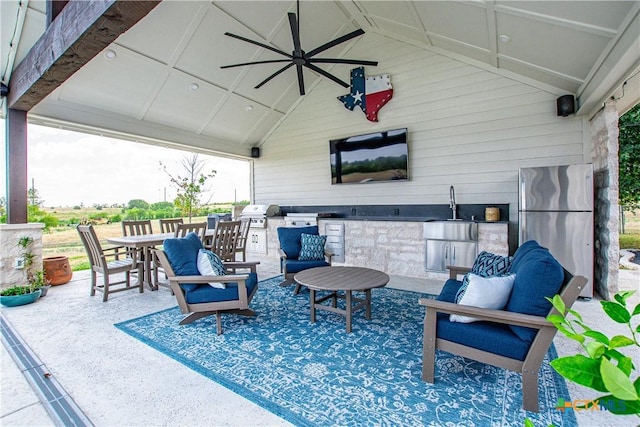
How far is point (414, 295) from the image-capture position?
406 cm

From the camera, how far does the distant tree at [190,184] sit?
729 cm

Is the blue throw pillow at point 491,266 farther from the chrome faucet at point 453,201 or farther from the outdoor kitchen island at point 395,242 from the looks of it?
the chrome faucet at point 453,201

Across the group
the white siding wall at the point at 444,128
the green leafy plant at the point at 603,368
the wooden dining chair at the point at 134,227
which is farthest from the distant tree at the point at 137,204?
the green leafy plant at the point at 603,368

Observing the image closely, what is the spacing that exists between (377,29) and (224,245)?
15.1ft

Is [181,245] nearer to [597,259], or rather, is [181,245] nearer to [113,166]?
[113,166]

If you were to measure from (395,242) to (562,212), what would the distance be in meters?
2.25

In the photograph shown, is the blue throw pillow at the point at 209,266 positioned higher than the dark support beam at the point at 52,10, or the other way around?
the dark support beam at the point at 52,10

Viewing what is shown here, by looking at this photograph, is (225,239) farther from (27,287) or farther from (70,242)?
(70,242)

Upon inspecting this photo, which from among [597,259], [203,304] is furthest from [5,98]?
[597,259]

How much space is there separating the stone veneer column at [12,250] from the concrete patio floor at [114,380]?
0.90 metres

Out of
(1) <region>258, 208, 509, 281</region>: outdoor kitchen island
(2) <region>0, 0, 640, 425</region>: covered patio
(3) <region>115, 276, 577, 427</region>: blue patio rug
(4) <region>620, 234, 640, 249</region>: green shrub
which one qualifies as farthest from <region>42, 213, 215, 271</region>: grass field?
(4) <region>620, 234, 640, 249</region>: green shrub

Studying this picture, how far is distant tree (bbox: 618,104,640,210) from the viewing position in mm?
5875

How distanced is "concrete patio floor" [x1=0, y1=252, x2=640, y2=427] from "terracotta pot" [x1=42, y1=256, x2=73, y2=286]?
3.91 ft

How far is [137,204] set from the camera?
6.69 metres
